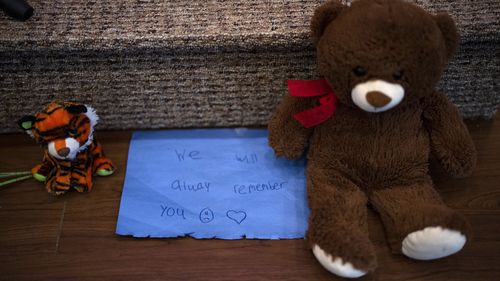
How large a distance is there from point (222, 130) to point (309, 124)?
0.21 m

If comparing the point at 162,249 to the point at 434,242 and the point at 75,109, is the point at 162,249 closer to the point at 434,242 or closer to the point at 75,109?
the point at 75,109

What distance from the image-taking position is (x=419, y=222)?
59 cm

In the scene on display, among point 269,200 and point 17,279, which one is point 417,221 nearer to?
point 269,200

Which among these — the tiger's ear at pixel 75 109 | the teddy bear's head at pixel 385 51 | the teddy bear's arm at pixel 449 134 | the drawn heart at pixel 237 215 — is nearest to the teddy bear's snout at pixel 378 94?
the teddy bear's head at pixel 385 51

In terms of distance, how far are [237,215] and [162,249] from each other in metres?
0.12

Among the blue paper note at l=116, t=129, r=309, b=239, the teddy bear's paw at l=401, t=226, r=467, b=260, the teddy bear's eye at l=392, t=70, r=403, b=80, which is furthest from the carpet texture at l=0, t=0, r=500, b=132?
the teddy bear's paw at l=401, t=226, r=467, b=260

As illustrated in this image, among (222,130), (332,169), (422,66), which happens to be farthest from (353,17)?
(222,130)

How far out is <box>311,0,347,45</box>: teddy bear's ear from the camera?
23.4 inches

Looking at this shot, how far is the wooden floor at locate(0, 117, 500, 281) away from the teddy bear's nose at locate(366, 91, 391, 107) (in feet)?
0.69

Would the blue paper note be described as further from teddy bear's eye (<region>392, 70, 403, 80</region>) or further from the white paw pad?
teddy bear's eye (<region>392, 70, 403, 80</region>)

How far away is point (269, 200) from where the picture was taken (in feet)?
2.36

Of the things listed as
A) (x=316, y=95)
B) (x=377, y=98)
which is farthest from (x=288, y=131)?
(x=377, y=98)

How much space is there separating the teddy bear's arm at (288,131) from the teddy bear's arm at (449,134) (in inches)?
7.1

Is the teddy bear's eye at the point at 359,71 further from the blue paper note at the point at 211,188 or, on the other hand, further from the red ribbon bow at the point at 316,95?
the blue paper note at the point at 211,188
